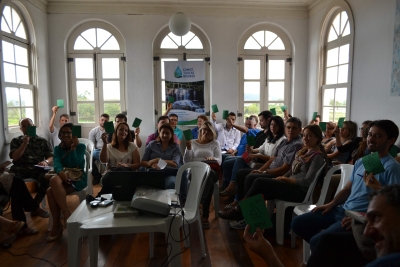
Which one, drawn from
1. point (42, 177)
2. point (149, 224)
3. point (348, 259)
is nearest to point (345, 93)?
point (348, 259)

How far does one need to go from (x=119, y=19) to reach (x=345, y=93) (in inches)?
155

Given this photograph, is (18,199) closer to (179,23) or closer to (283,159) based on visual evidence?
(283,159)

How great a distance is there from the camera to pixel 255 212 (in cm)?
136

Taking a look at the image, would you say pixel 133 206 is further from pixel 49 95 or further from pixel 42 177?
pixel 49 95

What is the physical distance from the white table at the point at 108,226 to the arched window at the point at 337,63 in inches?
139

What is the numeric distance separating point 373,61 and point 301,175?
2140mm

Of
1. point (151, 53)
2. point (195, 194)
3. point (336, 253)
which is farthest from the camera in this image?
point (151, 53)

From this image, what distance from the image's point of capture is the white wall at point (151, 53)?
5.06m

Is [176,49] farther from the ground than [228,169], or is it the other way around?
[176,49]

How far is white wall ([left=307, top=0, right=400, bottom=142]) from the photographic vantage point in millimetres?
3371

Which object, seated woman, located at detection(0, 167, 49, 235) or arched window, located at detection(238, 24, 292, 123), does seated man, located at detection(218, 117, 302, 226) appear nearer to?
seated woman, located at detection(0, 167, 49, 235)

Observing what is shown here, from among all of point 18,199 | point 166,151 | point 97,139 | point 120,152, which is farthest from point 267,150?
point 97,139

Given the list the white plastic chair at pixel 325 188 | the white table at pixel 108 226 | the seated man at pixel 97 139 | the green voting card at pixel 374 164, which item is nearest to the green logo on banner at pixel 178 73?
the seated man at pixel 97 139

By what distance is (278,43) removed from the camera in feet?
18.0
